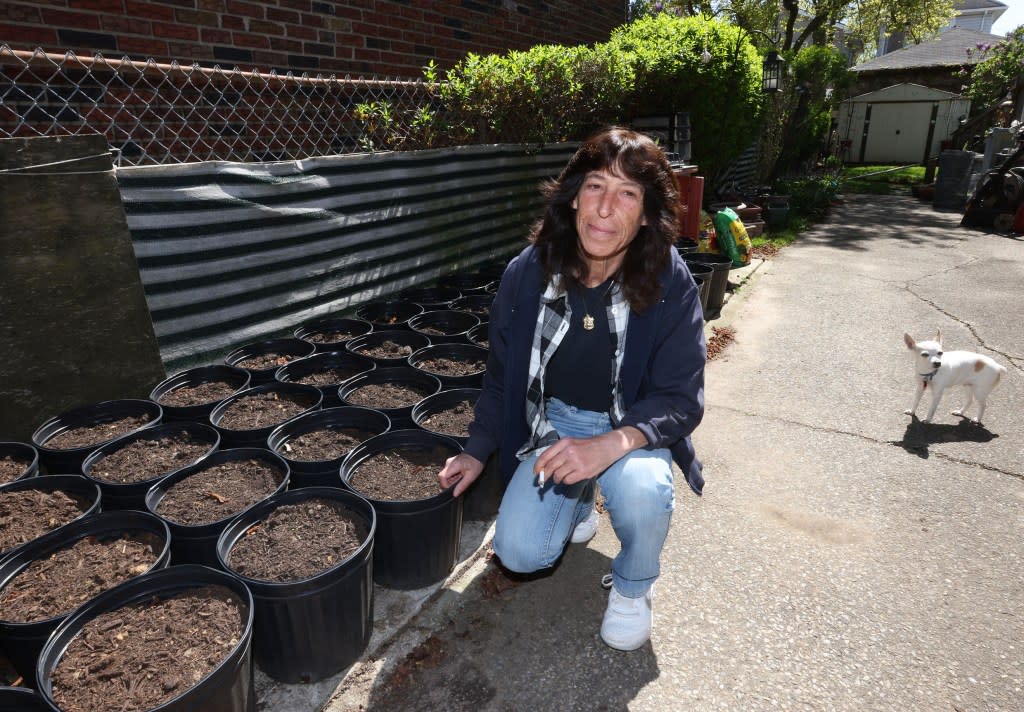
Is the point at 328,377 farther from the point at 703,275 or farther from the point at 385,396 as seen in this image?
the point at 703,275

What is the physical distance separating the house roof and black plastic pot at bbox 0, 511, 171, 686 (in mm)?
33660

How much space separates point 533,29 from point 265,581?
25.2ft

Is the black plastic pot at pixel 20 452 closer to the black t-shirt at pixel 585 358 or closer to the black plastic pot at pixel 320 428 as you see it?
the black plastic pot at pixel 320 428

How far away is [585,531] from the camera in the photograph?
9.58 feet

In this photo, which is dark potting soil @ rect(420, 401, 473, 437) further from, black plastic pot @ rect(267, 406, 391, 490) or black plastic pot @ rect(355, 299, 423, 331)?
black plastic pot @ rect(355, 299, 423, 331)

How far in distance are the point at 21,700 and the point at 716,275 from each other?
6080mm

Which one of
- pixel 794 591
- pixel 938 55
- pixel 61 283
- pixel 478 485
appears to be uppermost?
pixel 938 55

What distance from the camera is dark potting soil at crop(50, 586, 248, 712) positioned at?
1.59 metres

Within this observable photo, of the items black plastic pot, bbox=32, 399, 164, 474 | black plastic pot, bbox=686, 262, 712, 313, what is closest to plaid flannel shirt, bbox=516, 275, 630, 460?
black plastic pot, bbox=32, 399, 164, 474

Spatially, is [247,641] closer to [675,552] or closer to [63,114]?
[675,552]

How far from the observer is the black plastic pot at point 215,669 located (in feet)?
5.18

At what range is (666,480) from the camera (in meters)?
Answer: 2.16

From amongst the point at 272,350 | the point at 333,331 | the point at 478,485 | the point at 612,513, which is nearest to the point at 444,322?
the point at 333,331

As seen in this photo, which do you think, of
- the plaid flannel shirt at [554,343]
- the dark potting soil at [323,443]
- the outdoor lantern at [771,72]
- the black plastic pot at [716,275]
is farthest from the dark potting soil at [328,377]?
the outdoor lantern at [771,72]
